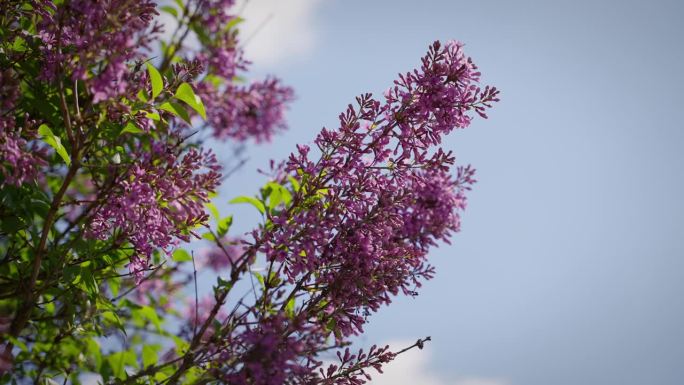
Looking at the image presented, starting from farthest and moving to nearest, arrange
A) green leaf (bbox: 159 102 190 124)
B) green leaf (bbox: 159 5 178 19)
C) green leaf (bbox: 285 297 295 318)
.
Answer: green leaf (bbox: 159 5 178 19) < green leaf (bbox: 285 297 295 318) < green leaf (bbox: 159 102 190 124)

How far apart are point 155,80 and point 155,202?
551 millimetres

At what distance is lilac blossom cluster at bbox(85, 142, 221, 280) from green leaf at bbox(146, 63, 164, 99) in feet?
0.82

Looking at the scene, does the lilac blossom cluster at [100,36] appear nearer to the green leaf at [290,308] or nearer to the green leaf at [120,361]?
the green leaf at [290,308]

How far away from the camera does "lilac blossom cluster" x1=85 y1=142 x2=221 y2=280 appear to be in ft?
7.34

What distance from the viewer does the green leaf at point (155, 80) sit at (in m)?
2.30

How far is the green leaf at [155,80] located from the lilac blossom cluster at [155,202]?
0.82 feet

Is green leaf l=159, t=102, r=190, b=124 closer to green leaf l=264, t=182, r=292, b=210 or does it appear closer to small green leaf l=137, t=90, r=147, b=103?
small green leaf l=137, t=90, r=147, b=103

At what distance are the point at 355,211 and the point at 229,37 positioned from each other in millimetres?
2844

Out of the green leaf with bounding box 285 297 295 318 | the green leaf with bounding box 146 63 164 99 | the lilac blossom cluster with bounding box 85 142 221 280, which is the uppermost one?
the green leaf with bounding box 146 63 164 99

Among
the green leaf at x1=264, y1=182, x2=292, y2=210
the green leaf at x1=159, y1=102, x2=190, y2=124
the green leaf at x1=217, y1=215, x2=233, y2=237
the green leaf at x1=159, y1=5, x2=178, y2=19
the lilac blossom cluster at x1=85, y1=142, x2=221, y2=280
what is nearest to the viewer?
the lilac blossom cluster at x1=85, y1=142, x2=221, y2=280

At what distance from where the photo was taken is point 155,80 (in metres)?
2.33

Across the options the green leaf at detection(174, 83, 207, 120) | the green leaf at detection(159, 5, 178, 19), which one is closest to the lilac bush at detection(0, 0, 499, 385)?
the green leaf at detection(174, 83, 207, 120)

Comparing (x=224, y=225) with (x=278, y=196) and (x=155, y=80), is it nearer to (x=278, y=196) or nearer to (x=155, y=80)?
(x=278, y=196)

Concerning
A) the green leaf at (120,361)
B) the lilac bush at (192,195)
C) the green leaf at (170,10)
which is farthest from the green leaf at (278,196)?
the green leaf at (170,10)
